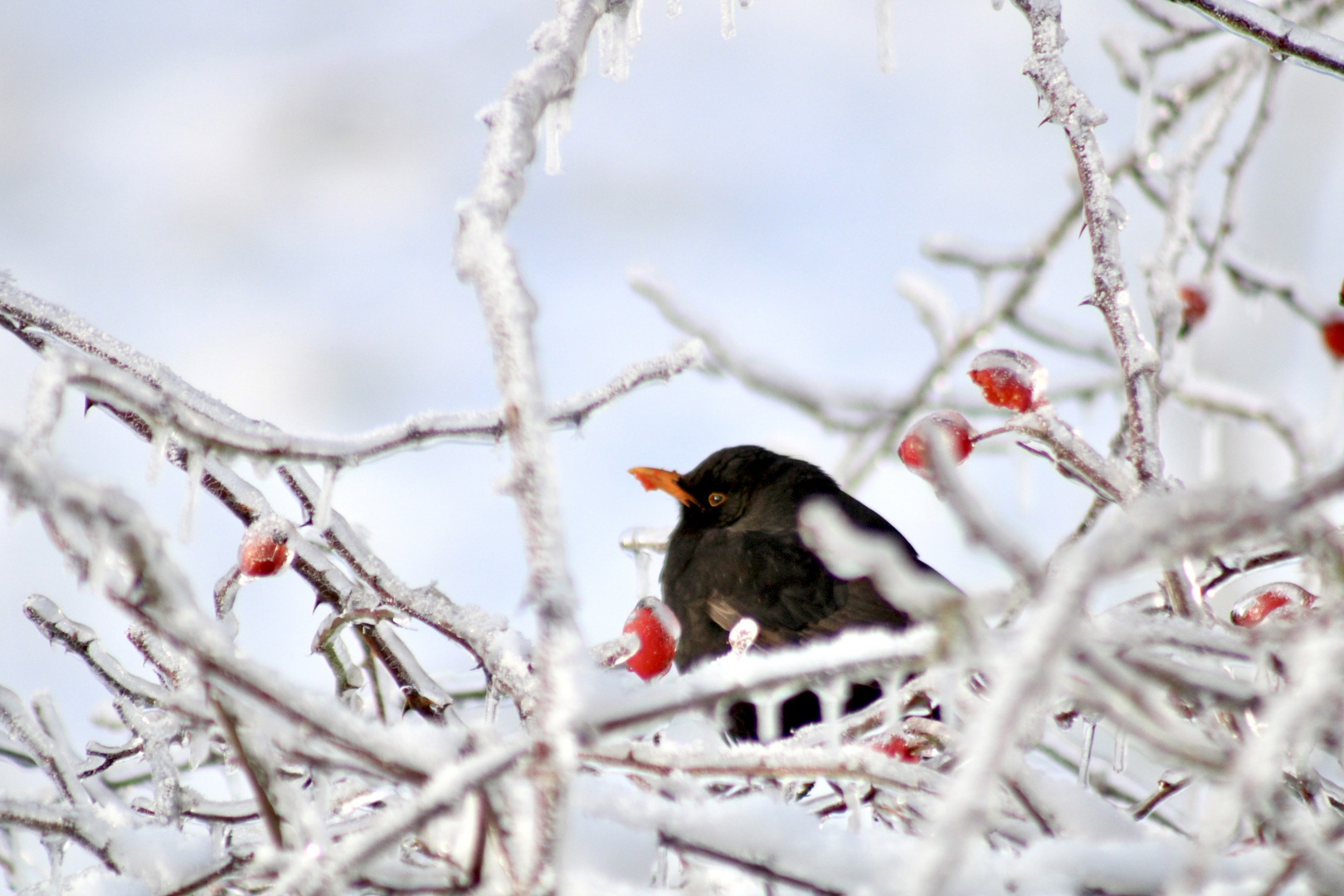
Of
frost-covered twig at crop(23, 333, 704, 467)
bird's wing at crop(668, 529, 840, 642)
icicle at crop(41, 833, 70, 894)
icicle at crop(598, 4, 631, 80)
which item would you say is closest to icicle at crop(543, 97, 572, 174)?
icicle at crop(598, 4, 631, 80)

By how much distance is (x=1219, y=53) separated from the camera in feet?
13.9

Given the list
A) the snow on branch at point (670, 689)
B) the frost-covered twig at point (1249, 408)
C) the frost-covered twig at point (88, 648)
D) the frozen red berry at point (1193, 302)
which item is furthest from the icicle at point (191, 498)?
the frozen red berry at point (1193, 302)

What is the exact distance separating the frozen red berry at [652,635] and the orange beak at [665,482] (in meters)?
1.77

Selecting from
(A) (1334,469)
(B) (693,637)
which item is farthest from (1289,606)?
(B) (693,637)

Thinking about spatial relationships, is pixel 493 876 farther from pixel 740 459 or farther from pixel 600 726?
pixel 740 459

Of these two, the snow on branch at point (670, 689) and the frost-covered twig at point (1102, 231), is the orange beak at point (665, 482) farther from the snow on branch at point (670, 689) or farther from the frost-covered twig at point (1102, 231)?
the frost-covered twig at point (1102, 231)

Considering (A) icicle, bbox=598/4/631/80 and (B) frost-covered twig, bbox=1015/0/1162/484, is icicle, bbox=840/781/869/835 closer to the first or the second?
(B) frost-covered twig, bbox=1015/0/1162/484

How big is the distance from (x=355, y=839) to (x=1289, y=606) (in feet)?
4.32

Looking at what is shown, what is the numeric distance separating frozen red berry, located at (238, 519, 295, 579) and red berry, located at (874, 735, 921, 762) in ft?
3.20

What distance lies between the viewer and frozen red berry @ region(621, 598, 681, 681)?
2.14 m

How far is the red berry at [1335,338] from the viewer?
2938 mm

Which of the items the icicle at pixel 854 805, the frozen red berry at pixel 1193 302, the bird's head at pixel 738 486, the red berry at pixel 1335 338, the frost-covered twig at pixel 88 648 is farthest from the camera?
the bird's head at pixel 738 486

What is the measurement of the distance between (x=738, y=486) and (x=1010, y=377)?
2306 mm

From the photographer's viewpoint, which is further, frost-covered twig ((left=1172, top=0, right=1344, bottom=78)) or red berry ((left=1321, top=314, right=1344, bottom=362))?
red berry ((left=1321, top=314, right=1344, bottom=362))
